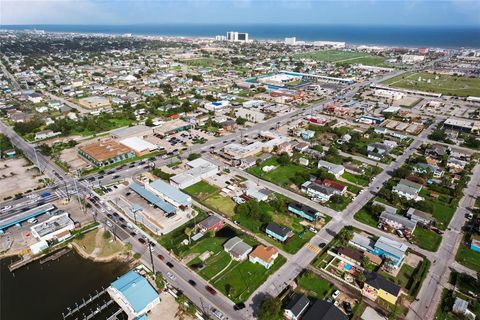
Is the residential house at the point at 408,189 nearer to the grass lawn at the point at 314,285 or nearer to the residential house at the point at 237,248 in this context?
the grass lawn at the point at 314,285

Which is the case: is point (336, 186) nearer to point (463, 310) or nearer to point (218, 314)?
point (463, 310)

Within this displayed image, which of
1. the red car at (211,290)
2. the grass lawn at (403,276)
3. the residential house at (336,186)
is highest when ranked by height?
the residential house at (336,186)

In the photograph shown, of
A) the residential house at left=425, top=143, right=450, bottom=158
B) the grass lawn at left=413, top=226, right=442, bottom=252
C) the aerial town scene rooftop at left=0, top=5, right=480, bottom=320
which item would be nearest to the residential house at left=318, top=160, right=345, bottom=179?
the aerial town scene rooftop at left=0, top=5, right=480, bottom=320

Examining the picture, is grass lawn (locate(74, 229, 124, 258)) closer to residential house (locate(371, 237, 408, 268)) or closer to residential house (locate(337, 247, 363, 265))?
residential house (locate(337, 247, 363, 265))

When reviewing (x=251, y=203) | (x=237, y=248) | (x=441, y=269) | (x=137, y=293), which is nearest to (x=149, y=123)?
(x=251, y=203)

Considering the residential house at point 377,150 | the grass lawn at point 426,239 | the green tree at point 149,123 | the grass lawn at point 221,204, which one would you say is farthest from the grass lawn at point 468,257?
the green tree at point 149,123

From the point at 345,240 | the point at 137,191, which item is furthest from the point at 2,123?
the point at 345,240

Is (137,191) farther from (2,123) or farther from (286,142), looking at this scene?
(2,123)
